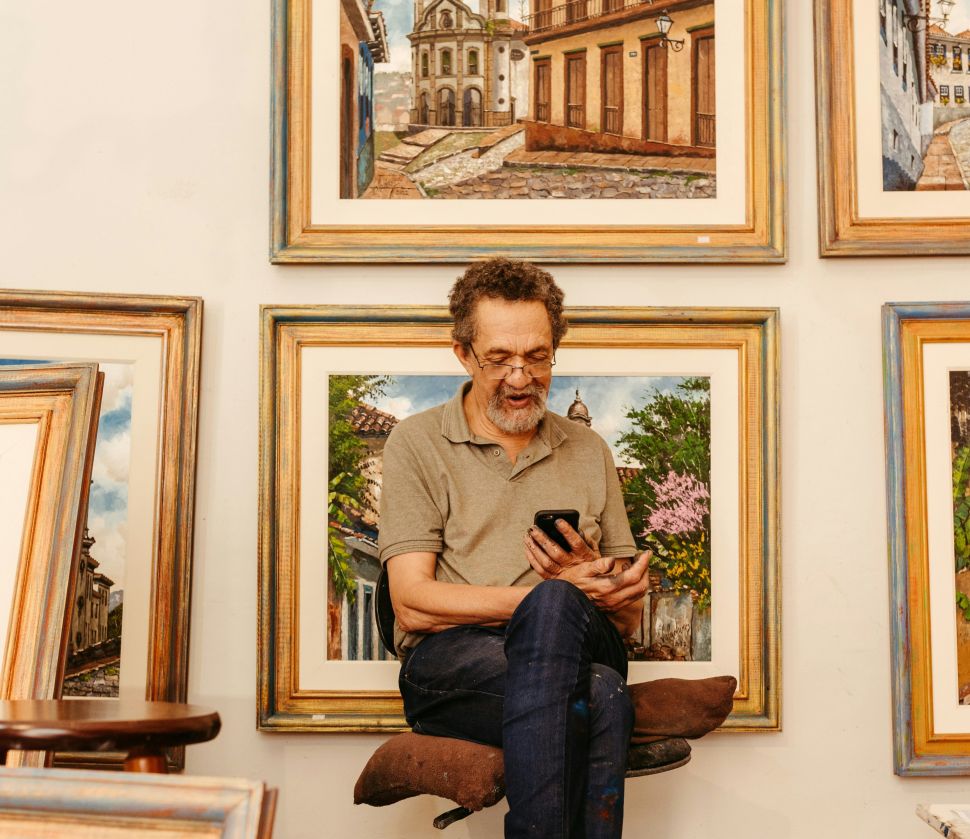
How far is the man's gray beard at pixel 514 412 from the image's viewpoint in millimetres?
2305

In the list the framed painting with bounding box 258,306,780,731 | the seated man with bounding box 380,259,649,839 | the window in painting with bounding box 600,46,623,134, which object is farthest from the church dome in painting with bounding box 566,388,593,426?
the window in painting with bounding box 600,46,623,134

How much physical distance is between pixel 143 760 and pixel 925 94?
8.11 ft

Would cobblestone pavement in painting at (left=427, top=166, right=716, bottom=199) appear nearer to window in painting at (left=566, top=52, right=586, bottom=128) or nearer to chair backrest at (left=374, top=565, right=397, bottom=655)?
window in painting at (left=566, top=52, right=586, bottom=128)

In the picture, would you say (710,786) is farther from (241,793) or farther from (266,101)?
(266,101)

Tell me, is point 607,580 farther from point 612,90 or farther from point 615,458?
point 612,90

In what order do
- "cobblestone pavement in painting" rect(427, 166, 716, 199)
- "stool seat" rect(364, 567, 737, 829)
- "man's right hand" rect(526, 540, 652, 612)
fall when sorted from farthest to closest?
"cobblestone pavement in painting" rect(427, 166, 716, 199), "man's right hand" rect(526, 540, 652, 612), "stool seat" rect(364, 567, 737, 829)

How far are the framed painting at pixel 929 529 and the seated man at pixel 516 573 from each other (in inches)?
30.8

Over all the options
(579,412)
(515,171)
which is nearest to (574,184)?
(515,171)

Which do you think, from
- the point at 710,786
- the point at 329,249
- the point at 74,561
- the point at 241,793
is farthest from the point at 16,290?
the point at 710,786

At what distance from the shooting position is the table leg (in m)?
1.47

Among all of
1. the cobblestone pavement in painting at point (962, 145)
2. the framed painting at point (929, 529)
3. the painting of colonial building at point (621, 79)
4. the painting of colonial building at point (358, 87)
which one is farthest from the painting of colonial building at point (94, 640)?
the cobblestone pavement in painting at point (962, 145)

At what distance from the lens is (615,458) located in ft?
8.84

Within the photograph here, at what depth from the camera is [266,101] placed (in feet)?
9.07

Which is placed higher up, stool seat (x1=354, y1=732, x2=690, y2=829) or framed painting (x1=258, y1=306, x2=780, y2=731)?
framed painting (x1=258, y1=306, x2=780, y2=731)
